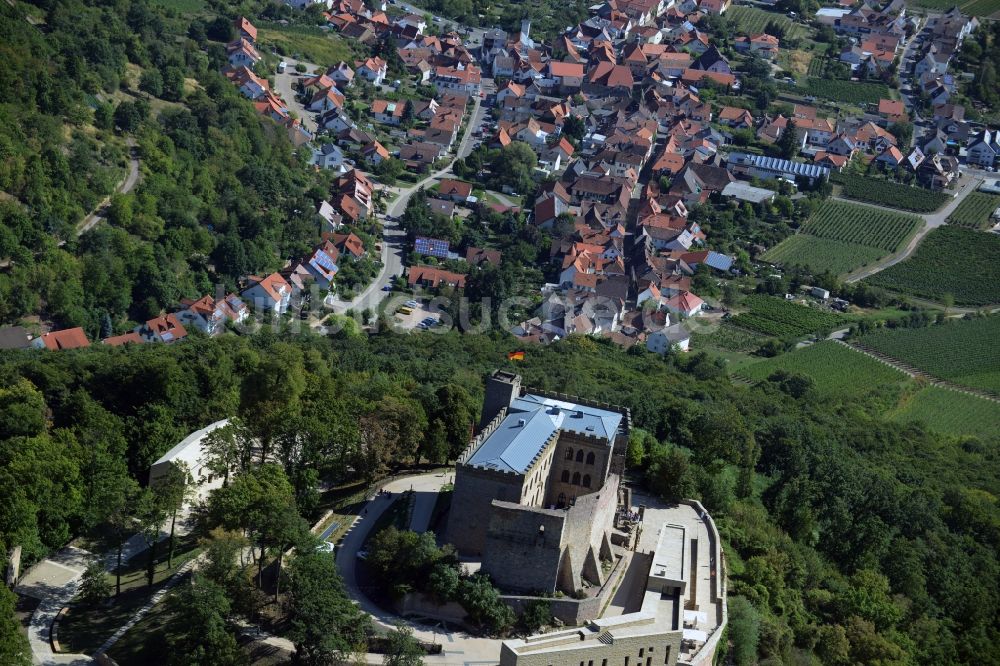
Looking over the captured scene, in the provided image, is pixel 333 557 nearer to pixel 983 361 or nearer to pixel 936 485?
pixel 936 485

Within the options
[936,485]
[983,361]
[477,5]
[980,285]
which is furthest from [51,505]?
[477,5]

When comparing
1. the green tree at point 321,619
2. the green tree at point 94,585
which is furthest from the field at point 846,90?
the green tree at point 94,585

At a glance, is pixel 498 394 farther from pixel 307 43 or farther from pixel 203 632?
pixel 307 43

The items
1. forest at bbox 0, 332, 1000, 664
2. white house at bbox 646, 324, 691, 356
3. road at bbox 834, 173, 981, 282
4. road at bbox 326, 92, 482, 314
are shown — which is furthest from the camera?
road at bbox 834, 173, 981, 282

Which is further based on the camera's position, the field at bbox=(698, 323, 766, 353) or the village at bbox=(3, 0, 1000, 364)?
the village at bbox=(3, 0, 1000, 364)

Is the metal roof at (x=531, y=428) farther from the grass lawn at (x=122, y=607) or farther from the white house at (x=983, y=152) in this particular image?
the white house at (x=983, y=152)

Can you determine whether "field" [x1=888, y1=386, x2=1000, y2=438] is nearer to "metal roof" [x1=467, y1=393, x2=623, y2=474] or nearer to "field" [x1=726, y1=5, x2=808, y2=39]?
"metal roof" [x1=467, y1=393, x2=623, y2=474]

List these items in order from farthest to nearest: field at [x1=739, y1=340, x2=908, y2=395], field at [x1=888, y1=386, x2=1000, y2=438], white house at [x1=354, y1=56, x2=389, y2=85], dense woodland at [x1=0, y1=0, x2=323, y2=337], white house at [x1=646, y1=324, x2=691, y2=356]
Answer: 1. white house at [x1=354, y1=56, x2=389, y2=85]
2. white house at [x1=646, y1=324, x2=691, y2=356]
3. field at [x1=739, y1=340, x2=908, y2=395]
4. field at [x1=888, y1=386, x2=1000, y2=438]
5. dense woodland at [x1=0, y1=0, x2=323, y2=337]

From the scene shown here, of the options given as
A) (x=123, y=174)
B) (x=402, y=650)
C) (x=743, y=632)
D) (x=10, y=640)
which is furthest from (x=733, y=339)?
(x=10, y=640)

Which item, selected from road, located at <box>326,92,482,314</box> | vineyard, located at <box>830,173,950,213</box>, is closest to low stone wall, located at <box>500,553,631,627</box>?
road, located at <box>326,92,482,314</box>
